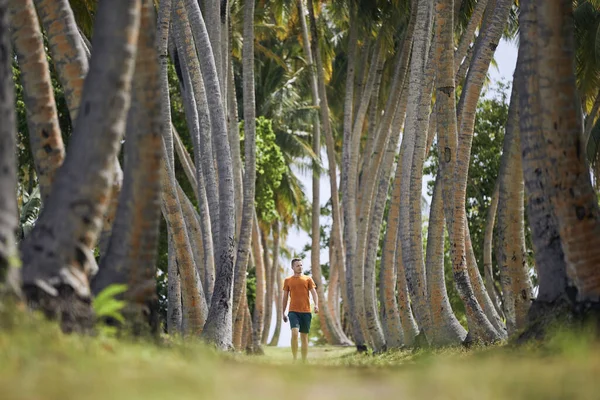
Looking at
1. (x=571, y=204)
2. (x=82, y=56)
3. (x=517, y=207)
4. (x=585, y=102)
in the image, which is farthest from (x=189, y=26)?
(x=585, y=102)

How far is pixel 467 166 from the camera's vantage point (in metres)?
16.5

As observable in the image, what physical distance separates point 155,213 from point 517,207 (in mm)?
6503

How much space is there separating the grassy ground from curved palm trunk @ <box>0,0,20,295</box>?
0.32 meters

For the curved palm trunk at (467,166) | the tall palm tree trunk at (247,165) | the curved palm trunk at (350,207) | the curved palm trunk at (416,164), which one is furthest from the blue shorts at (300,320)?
the curved palm trunk at (350,207)

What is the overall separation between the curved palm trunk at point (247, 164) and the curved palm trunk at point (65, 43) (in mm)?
11099

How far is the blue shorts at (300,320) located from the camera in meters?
15.1

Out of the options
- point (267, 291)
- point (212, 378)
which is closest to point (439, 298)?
point (212, 378)

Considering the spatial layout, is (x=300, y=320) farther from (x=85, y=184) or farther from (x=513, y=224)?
(x=85, y=184)

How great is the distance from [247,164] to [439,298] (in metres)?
6.28

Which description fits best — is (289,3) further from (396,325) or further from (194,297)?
(194,297)

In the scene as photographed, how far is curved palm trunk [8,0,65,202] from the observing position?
815cm

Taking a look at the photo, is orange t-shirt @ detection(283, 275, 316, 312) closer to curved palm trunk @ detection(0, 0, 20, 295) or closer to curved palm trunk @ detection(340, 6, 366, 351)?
curved palm trunk @ detection(0, 0, 20, 295)

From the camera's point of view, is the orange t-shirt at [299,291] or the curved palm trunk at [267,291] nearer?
the orange t-shirt at [299,291]

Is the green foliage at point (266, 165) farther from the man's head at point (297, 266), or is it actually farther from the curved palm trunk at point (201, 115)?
the man's head at point (297, 266)
